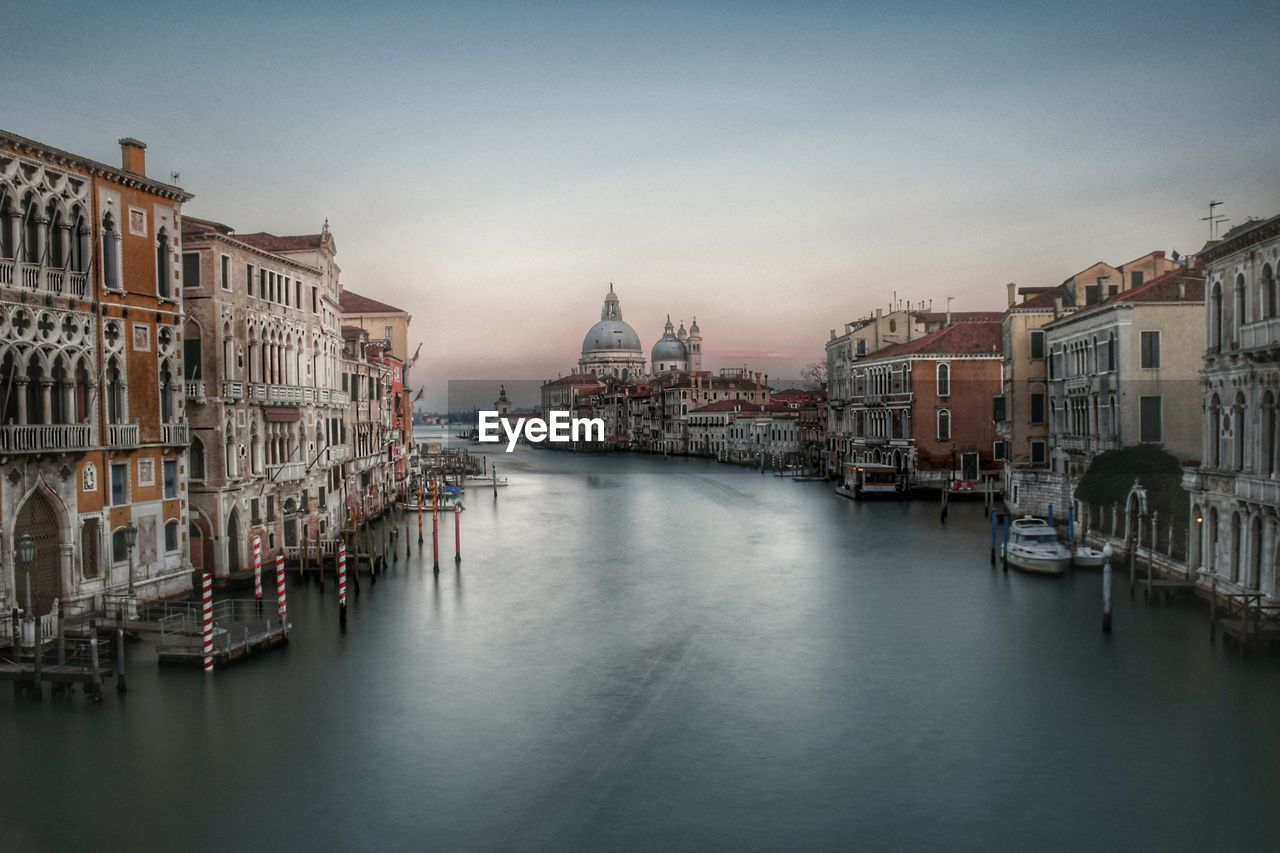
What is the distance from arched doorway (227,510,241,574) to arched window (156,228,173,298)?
6.16 m

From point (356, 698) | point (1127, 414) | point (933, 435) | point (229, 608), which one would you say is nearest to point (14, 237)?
point (229, 608)

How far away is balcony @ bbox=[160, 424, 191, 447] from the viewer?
Result: 22.5 meters

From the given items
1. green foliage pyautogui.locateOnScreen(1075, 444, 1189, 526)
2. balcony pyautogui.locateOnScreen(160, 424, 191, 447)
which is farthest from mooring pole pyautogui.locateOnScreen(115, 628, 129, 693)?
green foliage pyautogui.locateOnScreen(1075, 444, 1189, 526)

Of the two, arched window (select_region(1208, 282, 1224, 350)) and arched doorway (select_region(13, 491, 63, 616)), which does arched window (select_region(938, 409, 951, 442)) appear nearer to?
arched window (select_region(1208, 282, 1224, 350))

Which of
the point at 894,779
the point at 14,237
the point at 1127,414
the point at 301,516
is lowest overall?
the point at 894,779

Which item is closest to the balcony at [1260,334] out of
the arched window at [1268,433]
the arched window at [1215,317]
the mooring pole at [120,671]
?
the arched window at [1268,433]

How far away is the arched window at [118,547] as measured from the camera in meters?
20.9

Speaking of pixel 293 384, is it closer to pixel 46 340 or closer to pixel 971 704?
pixel 46 340

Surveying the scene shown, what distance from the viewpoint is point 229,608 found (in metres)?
22.3

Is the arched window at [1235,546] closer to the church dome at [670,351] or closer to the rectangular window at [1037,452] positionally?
the rectangular window at [1037,452]

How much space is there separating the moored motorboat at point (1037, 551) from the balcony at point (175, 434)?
21405mm

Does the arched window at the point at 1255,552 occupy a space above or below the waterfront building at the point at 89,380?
below

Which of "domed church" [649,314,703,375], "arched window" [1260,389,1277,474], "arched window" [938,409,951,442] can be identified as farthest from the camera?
"domed church" [649,314,703,375]

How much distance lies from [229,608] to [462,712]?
8.79 metres
